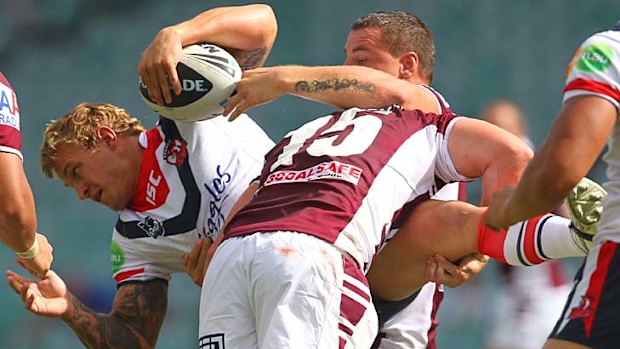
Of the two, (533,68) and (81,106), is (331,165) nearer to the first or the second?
(81,106)

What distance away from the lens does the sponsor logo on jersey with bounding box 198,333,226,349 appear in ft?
14.2

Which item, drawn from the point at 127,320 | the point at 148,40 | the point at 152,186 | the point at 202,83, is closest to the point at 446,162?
the point at 202,83

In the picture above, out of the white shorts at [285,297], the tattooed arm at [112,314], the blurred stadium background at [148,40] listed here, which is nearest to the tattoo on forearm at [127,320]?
the tattooed arm at [112,314]

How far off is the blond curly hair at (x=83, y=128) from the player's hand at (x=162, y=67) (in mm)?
482

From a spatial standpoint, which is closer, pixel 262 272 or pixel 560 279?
pixel 262 272

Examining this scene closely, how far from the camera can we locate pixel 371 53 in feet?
17.5

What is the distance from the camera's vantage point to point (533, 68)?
481 inches

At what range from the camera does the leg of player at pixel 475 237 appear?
177 inches

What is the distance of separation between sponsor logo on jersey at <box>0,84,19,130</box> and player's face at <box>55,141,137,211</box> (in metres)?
0.44

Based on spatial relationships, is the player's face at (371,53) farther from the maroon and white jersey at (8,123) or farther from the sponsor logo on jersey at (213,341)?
A: the sponsor logo on jersey at (213,341)

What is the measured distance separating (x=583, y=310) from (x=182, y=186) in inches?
79.9

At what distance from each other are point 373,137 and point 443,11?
26.9 ft

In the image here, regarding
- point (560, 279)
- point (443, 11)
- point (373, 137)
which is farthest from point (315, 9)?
point (373, 137)

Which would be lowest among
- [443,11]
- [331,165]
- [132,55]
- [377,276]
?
[132,55]
